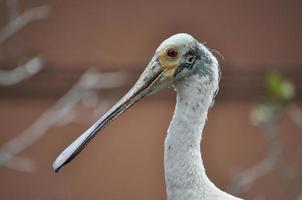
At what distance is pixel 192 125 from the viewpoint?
185 inches

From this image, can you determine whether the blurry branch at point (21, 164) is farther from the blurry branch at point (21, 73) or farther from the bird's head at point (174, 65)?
the bird's head at point (174, 65)

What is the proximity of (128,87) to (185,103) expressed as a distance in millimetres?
5051

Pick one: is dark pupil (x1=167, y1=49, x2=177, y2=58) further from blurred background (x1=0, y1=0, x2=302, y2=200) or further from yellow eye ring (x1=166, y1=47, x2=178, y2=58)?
blurred background (x1=0, y1=0, x2=302, y2=200)

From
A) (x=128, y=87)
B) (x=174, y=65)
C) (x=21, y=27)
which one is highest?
(x=174, y=65)

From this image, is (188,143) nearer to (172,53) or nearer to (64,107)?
(172,53)

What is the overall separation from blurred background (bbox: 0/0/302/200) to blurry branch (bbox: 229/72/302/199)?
2.0 inches

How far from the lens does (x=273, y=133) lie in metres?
8.73

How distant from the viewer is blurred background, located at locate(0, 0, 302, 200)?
9.69 meters

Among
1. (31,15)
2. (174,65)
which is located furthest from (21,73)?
(174,65)

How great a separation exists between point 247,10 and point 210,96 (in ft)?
17.2

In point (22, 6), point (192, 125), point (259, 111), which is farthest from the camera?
point (22, 6)

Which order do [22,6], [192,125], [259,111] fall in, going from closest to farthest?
[192,125], [259,111], [22,6]

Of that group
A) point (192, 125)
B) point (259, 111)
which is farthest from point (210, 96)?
point (259, 111)

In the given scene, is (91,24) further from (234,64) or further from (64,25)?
(234,64)
